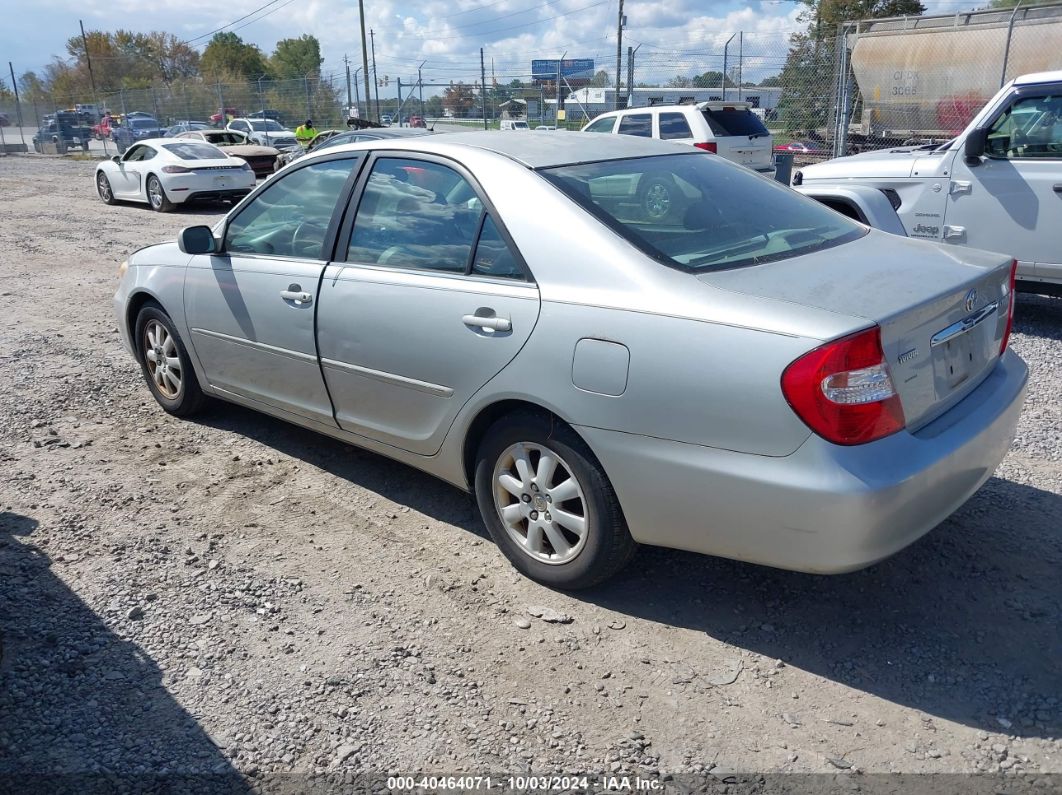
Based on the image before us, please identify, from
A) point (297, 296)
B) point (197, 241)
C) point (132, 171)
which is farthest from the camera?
point (132, 171)

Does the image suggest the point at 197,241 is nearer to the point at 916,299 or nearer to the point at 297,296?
the point at 297,296

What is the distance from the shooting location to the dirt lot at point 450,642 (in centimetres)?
274

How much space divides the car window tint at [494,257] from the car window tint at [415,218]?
0.06m

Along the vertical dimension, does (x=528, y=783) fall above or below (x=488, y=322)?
below

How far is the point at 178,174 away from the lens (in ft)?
55.8

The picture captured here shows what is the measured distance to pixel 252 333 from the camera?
14.9ft

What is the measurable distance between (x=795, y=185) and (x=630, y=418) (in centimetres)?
578

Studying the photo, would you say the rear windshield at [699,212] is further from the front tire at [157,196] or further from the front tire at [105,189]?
the front tire at [105,189]

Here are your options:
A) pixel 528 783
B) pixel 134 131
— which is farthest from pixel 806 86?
pixel 134 131

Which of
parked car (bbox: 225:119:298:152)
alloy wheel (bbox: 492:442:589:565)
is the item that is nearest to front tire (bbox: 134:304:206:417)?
alloy wheel (bbox: 492:442:589:565)

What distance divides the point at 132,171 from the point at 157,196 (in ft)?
3.57

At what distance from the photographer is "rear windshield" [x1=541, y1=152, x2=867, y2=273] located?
3.37 metres

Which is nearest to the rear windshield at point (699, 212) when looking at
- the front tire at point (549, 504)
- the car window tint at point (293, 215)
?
the front tire at point (549, 504)

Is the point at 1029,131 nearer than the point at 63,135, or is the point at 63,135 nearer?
the point at 1029,131
